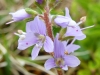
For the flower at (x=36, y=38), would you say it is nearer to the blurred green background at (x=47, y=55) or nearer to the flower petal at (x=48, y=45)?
the flower petal at (x=48, y=45)

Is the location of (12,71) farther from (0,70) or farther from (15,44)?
(15,44)

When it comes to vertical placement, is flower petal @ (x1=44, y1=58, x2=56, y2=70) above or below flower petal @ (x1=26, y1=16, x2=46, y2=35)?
below

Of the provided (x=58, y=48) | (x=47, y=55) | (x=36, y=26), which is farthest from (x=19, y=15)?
(x=47, y=55)

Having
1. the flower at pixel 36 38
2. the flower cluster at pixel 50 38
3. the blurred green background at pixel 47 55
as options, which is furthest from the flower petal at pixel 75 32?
the blurred green background at pixel 47 55

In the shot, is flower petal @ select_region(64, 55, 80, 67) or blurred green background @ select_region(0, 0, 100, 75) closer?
flower petal @ select_region(64, 55, 80, 67)

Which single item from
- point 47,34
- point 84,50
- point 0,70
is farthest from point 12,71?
point 47,34

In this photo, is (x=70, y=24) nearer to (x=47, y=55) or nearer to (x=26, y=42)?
(x=26, y=42)

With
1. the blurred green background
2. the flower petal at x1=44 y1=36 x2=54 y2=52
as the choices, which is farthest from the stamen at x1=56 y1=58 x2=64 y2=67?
the blurred green background

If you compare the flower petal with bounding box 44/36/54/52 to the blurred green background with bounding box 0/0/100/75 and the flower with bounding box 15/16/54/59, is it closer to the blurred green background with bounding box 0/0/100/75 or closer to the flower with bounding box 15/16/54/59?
the flower with bounding box 15/16/54/59
